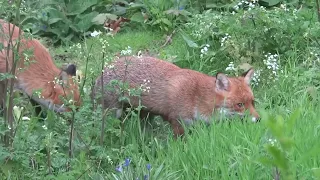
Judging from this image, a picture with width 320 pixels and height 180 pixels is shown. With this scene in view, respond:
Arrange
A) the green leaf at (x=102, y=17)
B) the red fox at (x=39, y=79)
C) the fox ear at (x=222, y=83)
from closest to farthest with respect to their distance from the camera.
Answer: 1. the fox ear at (x=222, y=83)
2. the red fox at (x=39, y=79)
3. the green leaf at (x=102, y=17)

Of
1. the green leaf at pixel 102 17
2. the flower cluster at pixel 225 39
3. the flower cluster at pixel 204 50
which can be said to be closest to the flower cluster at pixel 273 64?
the flower cluster at pixel 225 39

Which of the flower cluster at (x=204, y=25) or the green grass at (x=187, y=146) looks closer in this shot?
the green grass at (x=187, y=146)

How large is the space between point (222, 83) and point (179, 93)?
1.40 feet

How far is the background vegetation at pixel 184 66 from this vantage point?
13.1ft

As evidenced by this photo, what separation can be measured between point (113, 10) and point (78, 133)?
543 cm

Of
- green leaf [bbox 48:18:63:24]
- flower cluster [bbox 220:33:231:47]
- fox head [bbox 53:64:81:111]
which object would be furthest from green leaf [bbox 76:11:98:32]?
fox head [bbox 53:64:81:111]

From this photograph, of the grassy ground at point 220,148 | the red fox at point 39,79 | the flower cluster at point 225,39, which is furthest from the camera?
the flower cluster at point 225,39

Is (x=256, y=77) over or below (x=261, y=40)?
below

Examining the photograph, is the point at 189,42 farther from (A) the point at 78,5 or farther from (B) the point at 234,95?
(A) the point at 78,5

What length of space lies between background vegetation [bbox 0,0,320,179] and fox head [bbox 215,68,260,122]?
0.18 metres

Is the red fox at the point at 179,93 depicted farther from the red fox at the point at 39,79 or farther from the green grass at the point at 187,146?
the red fox at the point at 39,79

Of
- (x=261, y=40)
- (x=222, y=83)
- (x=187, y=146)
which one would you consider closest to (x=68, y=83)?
(x=187, y=146)

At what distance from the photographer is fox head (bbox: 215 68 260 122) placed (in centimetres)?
Answer: 540

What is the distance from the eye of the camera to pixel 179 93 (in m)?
5.60
